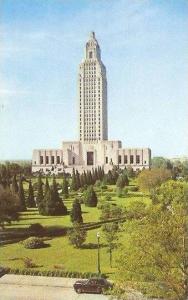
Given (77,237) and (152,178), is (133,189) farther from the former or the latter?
(77,237)

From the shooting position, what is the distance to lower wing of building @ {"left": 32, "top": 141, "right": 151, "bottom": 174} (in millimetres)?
5234

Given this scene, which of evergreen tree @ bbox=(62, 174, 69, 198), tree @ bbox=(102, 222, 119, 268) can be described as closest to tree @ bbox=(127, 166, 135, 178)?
evergreen tree @ bbox=(62, 174, 69, 198)

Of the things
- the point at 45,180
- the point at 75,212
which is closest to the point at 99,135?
the point at 45,180

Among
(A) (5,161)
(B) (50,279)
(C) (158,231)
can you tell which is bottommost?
(B) (50,279)

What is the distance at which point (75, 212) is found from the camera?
16.3 ft

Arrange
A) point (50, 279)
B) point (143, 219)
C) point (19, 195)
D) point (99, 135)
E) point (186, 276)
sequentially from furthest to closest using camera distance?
1. point (99, 135)
2. point (19, 195)
3. point (50, 279)
4. point (143, 219)
5. point (186, 276)

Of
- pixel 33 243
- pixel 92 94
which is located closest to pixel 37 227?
pixel 33 243

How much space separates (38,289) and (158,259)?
1224 mm

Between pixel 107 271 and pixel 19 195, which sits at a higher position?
pixel 19 195

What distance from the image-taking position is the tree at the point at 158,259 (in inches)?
138

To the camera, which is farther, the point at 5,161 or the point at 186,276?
the point at 5,161

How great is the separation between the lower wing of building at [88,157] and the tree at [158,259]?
1.32m

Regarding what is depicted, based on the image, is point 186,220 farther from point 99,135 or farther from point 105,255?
point 99,135

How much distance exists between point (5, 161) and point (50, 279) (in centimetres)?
116
